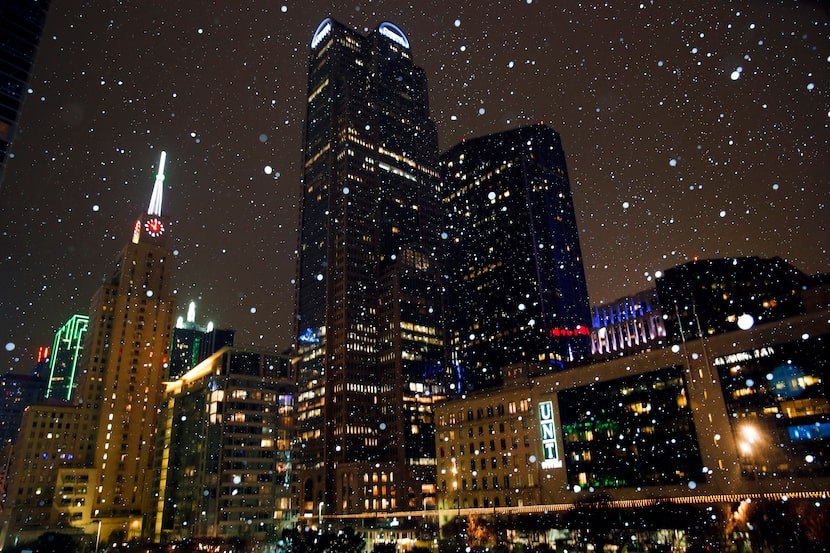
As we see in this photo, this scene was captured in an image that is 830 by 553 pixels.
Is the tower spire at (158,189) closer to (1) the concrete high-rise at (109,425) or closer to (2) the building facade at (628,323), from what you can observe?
(1) the concrete high-rise at (109,425)

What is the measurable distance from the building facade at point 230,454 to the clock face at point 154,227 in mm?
Answer: 42282

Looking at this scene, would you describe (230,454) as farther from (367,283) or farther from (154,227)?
(367,283)

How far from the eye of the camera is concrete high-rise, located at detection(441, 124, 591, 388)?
554 ft

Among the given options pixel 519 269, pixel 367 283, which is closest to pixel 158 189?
pixel 367 283

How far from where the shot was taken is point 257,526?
8431 centimetres

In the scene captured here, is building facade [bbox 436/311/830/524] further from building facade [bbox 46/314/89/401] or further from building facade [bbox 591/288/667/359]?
building facade [bbox 46/314/89/401]

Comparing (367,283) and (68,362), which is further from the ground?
(367,283)

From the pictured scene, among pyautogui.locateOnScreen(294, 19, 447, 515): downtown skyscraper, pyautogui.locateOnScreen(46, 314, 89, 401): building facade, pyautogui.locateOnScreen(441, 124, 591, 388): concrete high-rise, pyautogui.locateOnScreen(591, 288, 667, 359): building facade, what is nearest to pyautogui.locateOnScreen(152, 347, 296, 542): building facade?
pyautogui.locateOnScreen(294, 19, 447, 515): downtown skyscraper

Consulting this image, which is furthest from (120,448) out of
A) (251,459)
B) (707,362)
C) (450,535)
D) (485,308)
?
(485,308)

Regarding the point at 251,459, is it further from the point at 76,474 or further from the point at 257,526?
the point at 76,474

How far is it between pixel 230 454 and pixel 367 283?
7256cm

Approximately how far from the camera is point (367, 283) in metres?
152

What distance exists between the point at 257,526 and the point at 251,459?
9601mm

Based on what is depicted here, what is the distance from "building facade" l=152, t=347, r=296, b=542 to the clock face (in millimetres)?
42282
